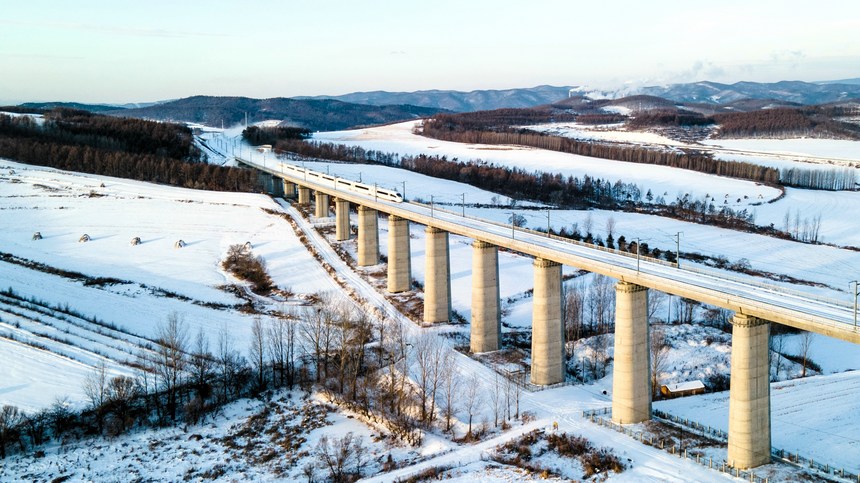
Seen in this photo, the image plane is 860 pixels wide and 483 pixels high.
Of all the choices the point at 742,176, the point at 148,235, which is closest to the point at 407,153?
the point at 742,176

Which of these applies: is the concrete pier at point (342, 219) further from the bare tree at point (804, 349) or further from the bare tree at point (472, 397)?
the bare tree at point (804, 349)

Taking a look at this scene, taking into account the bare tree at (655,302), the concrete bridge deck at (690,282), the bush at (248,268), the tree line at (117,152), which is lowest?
the bare tree at (655,302)

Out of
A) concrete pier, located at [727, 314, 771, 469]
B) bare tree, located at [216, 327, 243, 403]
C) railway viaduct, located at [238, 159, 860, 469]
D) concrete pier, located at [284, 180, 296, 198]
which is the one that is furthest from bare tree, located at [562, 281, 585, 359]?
concrete pier, located at [284, 180, 296, 198]

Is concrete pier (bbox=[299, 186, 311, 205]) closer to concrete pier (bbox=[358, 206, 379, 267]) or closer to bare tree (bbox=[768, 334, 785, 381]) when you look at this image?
concrete pier (bbox=[358, 206, 379, 267])

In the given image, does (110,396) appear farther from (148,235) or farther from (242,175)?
(242,175)

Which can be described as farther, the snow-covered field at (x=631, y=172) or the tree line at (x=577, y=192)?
the snow-covered field at (x=631, y=172)

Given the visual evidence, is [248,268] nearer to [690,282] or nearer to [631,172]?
[690,282]

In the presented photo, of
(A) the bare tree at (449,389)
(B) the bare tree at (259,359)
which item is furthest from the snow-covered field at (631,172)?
(B) the bare tree at (259,359)

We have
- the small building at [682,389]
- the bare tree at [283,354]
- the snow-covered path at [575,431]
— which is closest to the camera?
the snow-covered path at [575,431]
